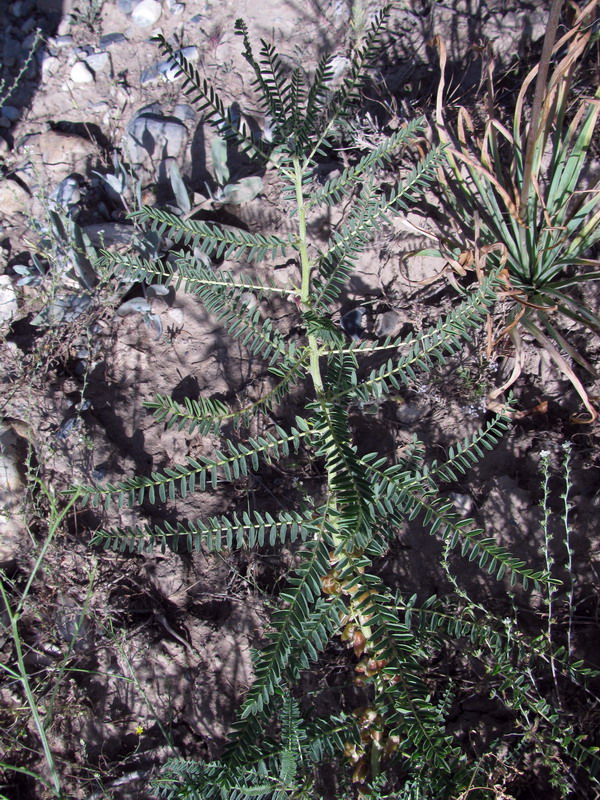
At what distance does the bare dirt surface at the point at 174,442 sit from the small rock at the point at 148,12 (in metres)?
0.79

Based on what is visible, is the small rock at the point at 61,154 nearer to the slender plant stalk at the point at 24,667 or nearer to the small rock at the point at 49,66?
the small rock at the point at 49,66

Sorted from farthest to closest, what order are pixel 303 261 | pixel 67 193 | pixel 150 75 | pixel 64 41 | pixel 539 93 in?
pixel 64 41, pixel 150 75, pixel 67 193, pixel 539 93, pixel 303 261

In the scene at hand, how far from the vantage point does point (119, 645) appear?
2.00m

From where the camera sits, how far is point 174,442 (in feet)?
7.96

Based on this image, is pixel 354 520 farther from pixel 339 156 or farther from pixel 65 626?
pixel 339 156

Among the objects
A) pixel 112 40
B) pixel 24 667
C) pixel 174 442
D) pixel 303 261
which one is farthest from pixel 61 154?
pixel 24 667

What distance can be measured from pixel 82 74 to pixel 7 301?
5.43 ft

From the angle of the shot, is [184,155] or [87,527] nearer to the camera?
[87,527]

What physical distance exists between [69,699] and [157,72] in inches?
129

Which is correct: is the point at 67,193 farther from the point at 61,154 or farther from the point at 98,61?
the point at 98,61

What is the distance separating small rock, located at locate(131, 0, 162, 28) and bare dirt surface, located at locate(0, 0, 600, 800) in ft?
2.58

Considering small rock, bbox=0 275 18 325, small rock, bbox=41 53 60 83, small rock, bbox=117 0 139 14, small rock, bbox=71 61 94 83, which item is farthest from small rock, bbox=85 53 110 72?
small rock, bbox=0 275 18 325

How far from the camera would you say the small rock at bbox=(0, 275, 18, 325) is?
2.69 m

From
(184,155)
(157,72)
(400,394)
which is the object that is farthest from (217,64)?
(400,394)
